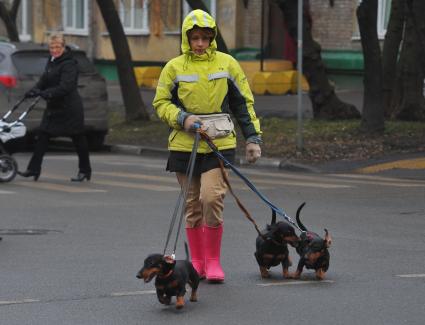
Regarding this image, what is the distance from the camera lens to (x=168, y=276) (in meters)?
6.88

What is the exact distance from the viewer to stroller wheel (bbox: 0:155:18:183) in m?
14.6

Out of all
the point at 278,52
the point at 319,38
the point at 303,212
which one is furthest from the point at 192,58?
the point at 278,52

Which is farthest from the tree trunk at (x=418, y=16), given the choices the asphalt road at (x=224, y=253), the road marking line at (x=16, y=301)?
the road marking line at (x=16, y=301)

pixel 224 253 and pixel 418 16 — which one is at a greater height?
pixel 418 16

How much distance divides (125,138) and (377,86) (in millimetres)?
5046

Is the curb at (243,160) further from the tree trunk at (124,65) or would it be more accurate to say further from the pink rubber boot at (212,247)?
the pink rubber boot at (212,247)

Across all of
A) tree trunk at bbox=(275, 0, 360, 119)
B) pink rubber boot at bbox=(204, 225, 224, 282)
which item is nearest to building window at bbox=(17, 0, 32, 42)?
tree trunk at bbox=(275, 0, 360, 119)

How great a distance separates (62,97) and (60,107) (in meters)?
0.16

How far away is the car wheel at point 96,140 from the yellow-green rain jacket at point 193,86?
497 inches

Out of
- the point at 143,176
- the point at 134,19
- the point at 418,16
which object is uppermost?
the point at 418,16

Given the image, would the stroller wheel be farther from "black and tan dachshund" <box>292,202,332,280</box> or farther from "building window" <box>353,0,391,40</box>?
"building window" <box>353,0,391,40</box>

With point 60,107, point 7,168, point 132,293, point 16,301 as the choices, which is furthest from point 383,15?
point 16,301

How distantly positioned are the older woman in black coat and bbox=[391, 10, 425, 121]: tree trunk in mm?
7664

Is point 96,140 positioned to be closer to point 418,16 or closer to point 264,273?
point 418,16
